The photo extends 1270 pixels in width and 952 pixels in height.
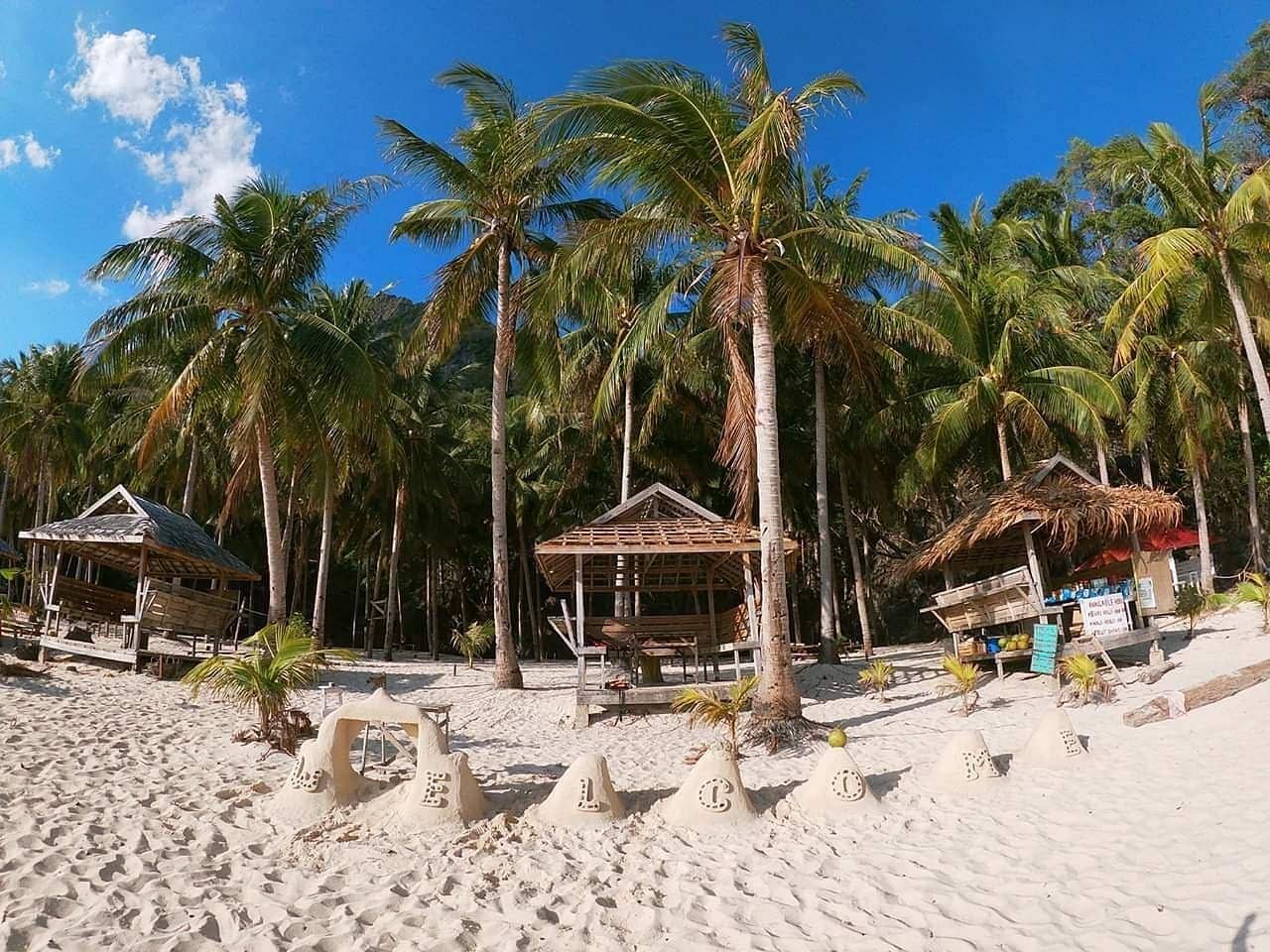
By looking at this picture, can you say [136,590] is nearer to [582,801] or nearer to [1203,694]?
[582,801]

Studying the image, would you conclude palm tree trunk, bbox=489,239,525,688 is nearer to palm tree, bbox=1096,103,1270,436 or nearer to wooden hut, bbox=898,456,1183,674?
wooden hut, bbox=898,456,1183,674

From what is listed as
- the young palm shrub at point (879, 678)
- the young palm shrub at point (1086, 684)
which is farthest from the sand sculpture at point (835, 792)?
the young palm shrub at point (879, 678)

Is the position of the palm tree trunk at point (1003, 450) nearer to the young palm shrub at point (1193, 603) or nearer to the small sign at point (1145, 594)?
the young palm shrub at point (1193, 603)

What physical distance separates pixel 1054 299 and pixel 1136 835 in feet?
50.4

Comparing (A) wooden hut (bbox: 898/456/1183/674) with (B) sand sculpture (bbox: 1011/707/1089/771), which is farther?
(A) wooden hut (bbox: 898/456/1183/674)

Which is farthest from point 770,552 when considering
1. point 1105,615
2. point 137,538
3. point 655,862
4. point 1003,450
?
point 137,538

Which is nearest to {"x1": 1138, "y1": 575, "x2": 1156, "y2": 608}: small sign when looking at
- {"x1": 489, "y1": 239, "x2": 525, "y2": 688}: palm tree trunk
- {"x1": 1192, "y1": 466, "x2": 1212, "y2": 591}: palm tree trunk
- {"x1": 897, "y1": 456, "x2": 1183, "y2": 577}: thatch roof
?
{"x1": 897, "y1": 456, "x2": 1183, "y2": 577}: thatch roof

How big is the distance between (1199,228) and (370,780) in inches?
614

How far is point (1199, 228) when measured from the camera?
43.9ft

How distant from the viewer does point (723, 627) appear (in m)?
13.7

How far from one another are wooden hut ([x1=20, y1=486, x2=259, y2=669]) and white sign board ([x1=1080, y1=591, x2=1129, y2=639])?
49.3 feet

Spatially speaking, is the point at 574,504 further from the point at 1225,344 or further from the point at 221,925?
the point at 221,925

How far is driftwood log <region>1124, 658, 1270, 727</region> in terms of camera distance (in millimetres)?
7965

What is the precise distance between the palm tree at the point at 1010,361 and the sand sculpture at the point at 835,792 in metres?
11.0
